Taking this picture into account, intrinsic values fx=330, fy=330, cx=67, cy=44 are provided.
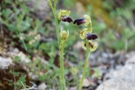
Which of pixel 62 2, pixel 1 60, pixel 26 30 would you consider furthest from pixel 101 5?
pixel 1 60

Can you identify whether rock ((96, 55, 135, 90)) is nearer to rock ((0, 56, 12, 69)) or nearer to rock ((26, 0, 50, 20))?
rock ((0, 56, 12, 69))

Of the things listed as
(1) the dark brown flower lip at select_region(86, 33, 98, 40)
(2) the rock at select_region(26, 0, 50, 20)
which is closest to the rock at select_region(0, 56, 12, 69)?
(1) the dark brown flower lip at select_region(86, 33, 98, 40)

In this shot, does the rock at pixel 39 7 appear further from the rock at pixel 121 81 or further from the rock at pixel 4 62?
the rock at pixel 121 81

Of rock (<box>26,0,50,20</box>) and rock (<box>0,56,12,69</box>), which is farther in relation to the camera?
rock (<box>26,0,50,20</box>)

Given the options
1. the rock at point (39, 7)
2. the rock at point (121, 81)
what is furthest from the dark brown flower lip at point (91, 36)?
the rock at point (39, 7)

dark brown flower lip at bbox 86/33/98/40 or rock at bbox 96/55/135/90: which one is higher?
dark brown flower lip at bbox 86/33/98/40

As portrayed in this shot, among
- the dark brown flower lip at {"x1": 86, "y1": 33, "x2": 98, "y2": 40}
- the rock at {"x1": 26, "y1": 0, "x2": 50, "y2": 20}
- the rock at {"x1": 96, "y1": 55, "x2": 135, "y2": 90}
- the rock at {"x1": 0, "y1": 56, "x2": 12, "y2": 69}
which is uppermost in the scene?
the rock at {"x1": 26, "y1": 0, "x2": 50, "y2": 20}

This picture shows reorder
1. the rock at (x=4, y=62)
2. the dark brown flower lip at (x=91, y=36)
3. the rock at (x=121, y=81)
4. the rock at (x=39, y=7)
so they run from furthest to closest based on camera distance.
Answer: the rock at (x=39, y=7)
the rock at (x=121, y=81)
the rock at (x=4, y=62)
the dark brown flower lip at (x=91, y=36)

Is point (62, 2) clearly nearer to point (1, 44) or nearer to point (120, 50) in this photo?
point (120, 50)

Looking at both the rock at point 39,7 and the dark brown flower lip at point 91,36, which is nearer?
the dark brown flower lip at point 91,36

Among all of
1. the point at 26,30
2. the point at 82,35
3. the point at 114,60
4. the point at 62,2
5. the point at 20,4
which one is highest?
the point at 62,2

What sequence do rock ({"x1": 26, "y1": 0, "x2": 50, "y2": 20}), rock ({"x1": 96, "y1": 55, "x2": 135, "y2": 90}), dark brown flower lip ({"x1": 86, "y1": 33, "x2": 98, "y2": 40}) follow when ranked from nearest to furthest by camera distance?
dark brown flower lip ({"x1": 86, "y1": 33, "x2": 98, "y2": 40}) → rock ({"x1": 96, "y1": 55, "x2": 135, "y2": 90}) → rock ({"x1": 26, "y1": 0, "x2": 50, "y2": 20})
